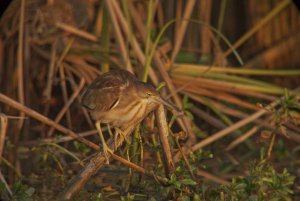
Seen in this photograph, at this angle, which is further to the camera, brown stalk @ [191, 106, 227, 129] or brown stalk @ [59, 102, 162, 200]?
brown stalk @ [191, 106, 227, 129]

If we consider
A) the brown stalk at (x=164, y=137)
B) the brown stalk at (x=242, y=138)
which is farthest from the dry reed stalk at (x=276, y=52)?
the brown stalk at (x=164, y=137)

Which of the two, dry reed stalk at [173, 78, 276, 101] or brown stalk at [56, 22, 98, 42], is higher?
brown stalk at [56, 22, 98, 42]

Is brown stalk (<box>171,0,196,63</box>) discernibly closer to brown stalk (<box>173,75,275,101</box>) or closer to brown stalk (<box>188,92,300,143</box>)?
brown stalk (<box>173,75,275,101</box>)

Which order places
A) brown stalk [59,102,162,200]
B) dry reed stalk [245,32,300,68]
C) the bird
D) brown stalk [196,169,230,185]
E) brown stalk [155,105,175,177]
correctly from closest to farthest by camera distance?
brown stalk [59,102,162,200] → brown stalk [155,105,175,177] → the bird → brown stalk [196,169,230,185] → dry reed stalk [245,32,300,68]

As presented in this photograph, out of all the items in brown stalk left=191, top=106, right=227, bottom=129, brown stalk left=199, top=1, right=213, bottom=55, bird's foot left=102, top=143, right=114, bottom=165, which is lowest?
brown stalk left=191, top=106, right=227, bottom=129

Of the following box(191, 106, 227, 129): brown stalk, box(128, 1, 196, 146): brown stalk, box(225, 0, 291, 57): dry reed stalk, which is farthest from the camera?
box(225, 0, 291, 57): dry reed stalk

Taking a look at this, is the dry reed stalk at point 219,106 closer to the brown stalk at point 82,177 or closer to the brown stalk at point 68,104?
the brown stalk at point 68,104

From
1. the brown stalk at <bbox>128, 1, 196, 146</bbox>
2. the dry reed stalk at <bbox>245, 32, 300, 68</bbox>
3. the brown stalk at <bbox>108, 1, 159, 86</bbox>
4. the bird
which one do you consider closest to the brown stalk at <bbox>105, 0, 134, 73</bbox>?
the brown stalk at <bbox>108, 1, 159, 86</bbox>

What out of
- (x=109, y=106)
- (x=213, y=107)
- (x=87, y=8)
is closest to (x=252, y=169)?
(x=109, y=106)

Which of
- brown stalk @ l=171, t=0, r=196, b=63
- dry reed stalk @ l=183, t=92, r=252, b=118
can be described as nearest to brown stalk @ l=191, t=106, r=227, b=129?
dry reed stalk @ l=183, t=92, r=252, b=118
